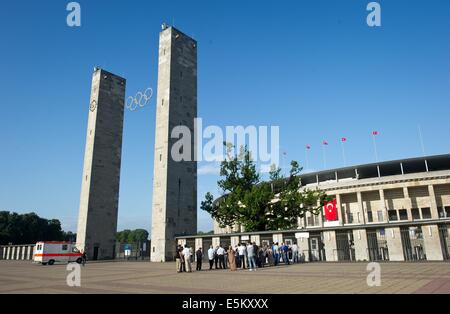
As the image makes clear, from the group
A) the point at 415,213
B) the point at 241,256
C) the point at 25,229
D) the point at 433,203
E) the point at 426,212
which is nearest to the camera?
the point at 241,256

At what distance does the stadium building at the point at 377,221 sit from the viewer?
2734 centimetres

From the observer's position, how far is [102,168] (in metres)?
59.2

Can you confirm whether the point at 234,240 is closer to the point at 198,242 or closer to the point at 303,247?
the point at 198,242

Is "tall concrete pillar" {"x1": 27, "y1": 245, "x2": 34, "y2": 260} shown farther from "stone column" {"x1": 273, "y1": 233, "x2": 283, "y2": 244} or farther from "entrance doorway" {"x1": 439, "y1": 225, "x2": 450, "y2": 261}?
"entrance doorway" {"x1": 439, "y1": 225, "x2": 450, "y2": 261}

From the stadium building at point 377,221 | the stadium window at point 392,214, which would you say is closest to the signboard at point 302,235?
the stadium building at point 377,221

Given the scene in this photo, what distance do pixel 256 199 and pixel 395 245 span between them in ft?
57.7

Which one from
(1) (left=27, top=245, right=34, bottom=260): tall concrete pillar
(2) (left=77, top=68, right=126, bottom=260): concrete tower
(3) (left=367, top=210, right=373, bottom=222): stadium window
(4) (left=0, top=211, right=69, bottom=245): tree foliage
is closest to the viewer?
(2) (left=77, top=68, right=126, bottom=260): concrete tower

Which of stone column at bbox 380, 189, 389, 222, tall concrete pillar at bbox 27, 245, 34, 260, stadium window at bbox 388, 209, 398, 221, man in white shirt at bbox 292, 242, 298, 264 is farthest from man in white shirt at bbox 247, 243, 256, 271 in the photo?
tall concrete pillar at bbox 27, 245, 34, 260

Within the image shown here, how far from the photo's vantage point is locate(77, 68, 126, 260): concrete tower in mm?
55750

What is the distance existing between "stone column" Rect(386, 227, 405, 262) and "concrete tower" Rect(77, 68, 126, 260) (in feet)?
147

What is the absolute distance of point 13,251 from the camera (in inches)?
2729

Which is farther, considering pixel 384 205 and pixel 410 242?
pixel 384 205

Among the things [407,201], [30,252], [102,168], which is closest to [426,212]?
[407,201]
